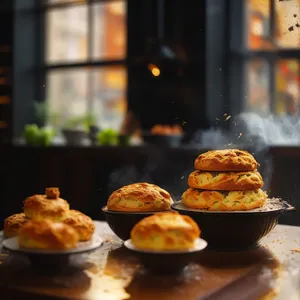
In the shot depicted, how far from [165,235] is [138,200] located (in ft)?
1.20

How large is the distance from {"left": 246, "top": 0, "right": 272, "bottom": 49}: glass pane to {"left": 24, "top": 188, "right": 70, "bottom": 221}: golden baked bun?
4145 mm

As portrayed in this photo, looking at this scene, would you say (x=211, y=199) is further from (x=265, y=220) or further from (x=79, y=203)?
(x=79, y=203)

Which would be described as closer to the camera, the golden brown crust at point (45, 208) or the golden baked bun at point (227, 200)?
the golden brown crust at point (45, 208)

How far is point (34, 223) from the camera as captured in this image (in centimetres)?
129

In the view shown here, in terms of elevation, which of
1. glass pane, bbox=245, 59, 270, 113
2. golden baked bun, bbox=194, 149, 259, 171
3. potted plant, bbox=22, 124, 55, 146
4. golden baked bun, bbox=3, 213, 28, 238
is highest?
glass pane, bbox=245, 59, 270, 113

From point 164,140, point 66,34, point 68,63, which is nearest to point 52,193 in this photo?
point 164,140

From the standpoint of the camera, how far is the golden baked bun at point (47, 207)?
1.38 m

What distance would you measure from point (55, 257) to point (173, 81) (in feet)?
14.9

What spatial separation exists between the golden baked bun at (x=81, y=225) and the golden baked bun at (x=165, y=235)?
127 millimetres

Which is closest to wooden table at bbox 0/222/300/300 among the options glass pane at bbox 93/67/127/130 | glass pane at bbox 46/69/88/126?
glass pane at bbox 93/67/127/130

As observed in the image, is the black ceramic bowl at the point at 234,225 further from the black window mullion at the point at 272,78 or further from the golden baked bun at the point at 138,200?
the black window mullion at the point at 272,78

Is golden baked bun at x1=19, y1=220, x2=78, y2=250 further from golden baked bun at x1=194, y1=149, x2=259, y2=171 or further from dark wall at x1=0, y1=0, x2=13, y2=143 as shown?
dark wall at x1=0, y1=0, x2=13, y2=143

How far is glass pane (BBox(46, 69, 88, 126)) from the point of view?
680cm

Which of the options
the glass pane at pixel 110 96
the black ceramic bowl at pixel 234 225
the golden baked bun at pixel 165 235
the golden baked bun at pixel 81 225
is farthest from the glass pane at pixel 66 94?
the golden baked bun at pixel 165 235
